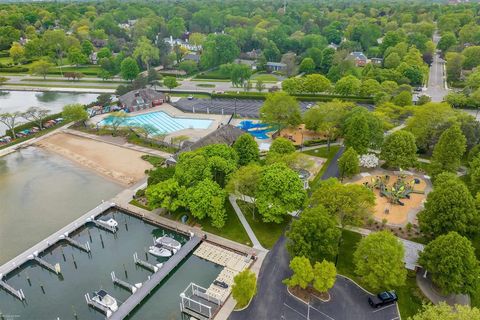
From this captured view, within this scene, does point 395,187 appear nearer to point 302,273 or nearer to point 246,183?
point 246,183

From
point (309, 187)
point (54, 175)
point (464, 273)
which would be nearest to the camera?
point (464, 273)

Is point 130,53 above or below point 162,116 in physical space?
above

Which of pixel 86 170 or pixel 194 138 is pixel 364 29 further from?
pixel 86 170

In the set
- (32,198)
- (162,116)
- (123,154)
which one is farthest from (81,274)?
(162,116)

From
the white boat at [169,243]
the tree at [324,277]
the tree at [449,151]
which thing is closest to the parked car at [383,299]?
the tree at [324,277]

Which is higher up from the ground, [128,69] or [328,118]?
[128,69]

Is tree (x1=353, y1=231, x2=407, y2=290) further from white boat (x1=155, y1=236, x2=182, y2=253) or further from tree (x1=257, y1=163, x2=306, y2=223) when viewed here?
white boat (x1=155, y1=236, x2=182, y2=253)

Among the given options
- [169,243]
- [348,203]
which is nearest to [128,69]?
[169,243]

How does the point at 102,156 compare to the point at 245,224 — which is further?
the point at 102,156
